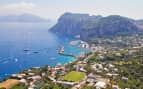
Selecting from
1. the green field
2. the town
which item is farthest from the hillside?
the green field

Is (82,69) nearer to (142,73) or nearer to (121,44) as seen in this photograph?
(142,73)

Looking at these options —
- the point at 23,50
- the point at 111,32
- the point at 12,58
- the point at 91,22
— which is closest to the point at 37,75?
the point at 12,58

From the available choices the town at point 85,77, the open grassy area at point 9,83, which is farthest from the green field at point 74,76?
the open grassy area at point 9,83

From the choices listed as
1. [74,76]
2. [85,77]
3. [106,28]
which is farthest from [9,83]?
[106,28]

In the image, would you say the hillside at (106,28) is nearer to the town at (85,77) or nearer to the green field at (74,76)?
the town at (85,77)

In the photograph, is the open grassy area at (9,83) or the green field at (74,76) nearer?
the open grassy area at (9,83)

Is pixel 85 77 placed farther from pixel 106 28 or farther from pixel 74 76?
pixel 106 28

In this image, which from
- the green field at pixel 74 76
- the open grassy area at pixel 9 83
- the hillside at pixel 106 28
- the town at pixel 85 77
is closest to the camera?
the open grassy area at pixel 9 83

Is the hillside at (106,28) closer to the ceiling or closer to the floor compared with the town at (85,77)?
closer to the ceiling

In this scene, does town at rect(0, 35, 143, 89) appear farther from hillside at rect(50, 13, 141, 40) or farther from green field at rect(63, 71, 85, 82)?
hillside at rect(50, 13, 141, 40)

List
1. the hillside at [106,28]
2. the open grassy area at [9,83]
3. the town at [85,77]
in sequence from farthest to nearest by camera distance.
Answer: the hillside at [106,28] < the town at [85,77] < the open grassy area at [9,83]
